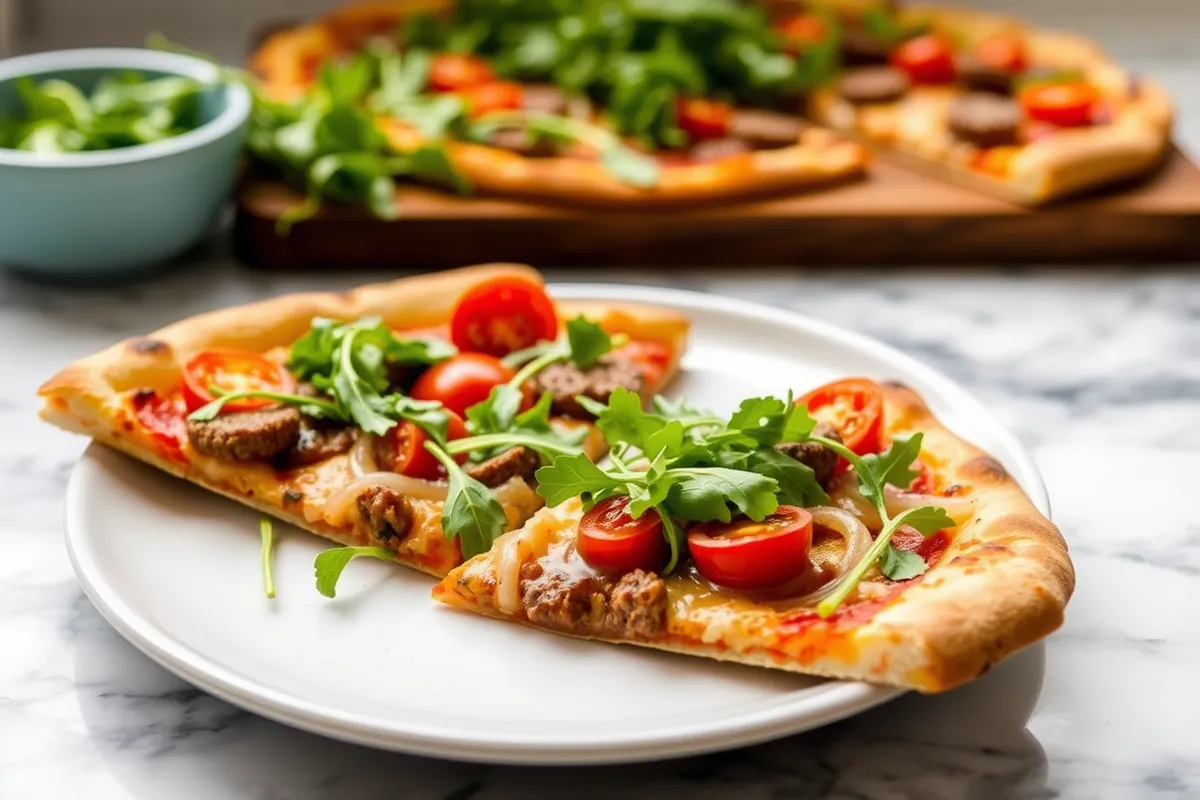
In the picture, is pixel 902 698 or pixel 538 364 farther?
pixel 538 364

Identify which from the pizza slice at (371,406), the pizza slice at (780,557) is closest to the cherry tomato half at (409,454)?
the pizza slice at (371,406)

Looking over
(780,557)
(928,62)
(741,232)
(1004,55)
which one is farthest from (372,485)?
(1004,55)

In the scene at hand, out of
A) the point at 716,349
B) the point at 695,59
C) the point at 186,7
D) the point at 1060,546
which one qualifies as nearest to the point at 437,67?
the point at 695,59

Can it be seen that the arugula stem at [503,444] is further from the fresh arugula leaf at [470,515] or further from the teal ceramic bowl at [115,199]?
the teal ceramic bowl at [115,199]

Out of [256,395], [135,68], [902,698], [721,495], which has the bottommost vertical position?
[902,698]

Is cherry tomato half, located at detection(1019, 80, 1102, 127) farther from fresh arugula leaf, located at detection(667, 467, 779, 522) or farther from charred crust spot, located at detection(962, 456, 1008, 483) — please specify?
fresh arugula leaf, located at detection(667, 467, 779, 522)

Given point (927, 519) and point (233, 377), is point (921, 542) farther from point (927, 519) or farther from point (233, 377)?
point (233, 377)

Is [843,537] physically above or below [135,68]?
below

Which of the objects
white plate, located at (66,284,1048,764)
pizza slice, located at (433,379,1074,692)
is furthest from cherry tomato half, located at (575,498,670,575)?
white plate, located at (66,284,1048,764)

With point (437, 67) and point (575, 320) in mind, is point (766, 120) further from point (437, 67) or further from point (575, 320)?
point (575, 320)
